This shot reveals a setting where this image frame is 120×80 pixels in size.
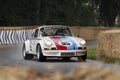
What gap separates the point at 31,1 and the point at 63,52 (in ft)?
168

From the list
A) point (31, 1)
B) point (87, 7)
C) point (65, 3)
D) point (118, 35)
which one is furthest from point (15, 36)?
point (87, 7)

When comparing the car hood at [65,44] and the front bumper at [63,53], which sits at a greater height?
the car hood at [65,44]

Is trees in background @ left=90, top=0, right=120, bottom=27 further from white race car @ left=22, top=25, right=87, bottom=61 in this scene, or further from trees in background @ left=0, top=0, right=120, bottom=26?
white race car @ left=22, top=25, right=87, bottom=61

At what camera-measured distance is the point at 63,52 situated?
2072 centimetres

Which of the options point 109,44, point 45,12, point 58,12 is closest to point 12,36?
point 109,44

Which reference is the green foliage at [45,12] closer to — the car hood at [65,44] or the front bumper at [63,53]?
the front bumper at [63,53]

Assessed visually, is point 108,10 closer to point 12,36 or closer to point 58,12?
point 58,12

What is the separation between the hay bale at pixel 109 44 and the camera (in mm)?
22156

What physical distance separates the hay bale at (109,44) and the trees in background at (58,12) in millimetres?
42498

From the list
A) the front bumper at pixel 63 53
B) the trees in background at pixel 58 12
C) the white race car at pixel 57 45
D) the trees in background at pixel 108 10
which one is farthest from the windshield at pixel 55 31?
the trees in background at pixel 108 10

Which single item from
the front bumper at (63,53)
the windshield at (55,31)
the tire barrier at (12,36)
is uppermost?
the windshield at (55,31)

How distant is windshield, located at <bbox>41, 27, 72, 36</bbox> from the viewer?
21844mm

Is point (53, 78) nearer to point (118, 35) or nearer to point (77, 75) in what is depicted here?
point (77, 75)

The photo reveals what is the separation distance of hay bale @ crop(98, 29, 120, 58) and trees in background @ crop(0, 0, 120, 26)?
42.5 m
